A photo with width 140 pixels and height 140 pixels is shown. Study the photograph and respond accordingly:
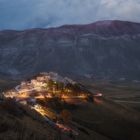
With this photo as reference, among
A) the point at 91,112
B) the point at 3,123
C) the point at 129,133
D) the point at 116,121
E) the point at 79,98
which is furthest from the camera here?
the point at 79,98

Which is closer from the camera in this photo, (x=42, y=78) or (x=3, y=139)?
(x=3, y=139)

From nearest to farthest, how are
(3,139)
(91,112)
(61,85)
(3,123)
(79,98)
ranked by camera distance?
(3,139)
(3,123)
(91,112)
(79,98)
(61,85)

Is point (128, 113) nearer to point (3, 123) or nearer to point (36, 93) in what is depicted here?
point (36, 93)

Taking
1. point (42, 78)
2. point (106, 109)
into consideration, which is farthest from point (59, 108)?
point (42, 78)

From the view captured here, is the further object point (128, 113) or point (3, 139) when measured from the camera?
point (128, 113)

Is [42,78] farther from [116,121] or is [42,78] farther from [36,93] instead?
[116,121]

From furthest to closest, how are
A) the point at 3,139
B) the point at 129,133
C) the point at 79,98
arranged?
1. the point at 79,98
2. the point at 129,133
3. the point at 3,139

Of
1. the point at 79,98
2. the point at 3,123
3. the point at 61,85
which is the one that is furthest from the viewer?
the point at 61,85

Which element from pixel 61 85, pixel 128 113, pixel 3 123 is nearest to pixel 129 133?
pixel 128 113

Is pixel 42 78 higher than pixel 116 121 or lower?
higher
